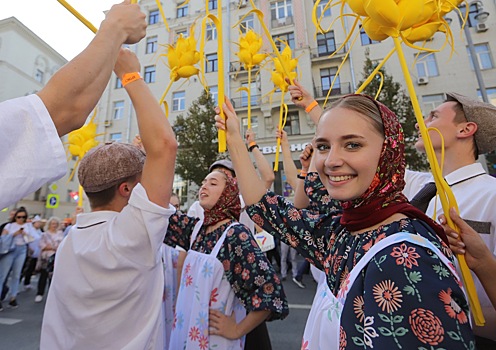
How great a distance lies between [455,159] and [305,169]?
869 mm

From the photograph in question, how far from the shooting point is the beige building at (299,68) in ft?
45.4

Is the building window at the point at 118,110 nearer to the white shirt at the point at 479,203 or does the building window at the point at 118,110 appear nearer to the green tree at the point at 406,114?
the green tree at the point at 406,114

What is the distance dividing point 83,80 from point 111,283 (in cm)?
72

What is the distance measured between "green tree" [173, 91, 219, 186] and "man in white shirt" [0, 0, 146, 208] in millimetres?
12294

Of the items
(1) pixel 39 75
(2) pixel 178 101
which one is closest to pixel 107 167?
(2) pixel 178 101

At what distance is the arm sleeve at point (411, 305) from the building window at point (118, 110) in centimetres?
2147

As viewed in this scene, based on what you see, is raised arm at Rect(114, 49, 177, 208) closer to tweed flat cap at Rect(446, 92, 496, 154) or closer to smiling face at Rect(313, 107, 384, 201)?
smiling face at Rect(313, 107, 384, 201)

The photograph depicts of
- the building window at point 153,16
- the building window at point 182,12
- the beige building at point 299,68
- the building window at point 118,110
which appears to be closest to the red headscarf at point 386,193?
the beige building at point 299,68

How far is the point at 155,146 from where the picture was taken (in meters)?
1.03

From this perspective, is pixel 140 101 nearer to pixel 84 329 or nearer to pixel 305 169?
pixel 84 329

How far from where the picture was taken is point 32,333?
3.83m

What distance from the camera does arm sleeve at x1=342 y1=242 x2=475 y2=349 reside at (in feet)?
1.96

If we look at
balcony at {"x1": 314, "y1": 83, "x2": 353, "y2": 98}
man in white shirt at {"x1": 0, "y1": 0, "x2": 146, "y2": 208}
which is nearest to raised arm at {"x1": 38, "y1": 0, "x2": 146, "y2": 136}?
man in white shirt at {"x1": 0, "y1": 0, "x2": 146, "y2": 208}

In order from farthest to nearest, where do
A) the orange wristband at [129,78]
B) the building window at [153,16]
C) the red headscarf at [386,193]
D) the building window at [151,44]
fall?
the building window at [153,16]
the building window at [151,44]
the orange wristband at [129,78]
the red headscarf at [386,193]
